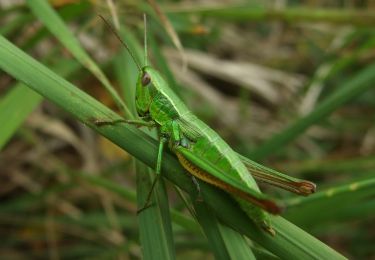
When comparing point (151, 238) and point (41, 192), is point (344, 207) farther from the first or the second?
point (41, 192)

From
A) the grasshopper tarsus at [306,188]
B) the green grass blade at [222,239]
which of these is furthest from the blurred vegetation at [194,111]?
the grasshopper tarsus at [306,188]

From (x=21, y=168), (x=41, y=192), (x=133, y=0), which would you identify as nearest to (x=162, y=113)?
(x=133, y=0)

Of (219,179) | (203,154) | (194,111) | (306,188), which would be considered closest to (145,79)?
(203,154)

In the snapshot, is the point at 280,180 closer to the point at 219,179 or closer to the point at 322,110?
the point at 219,179

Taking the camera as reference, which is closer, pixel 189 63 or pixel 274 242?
pixel 274 242

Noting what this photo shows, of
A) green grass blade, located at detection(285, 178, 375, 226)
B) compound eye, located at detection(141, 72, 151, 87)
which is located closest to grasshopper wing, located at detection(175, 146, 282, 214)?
compound eye, located at detection(141, 72, 151, 87)

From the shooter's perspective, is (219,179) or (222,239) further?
(219,179)
